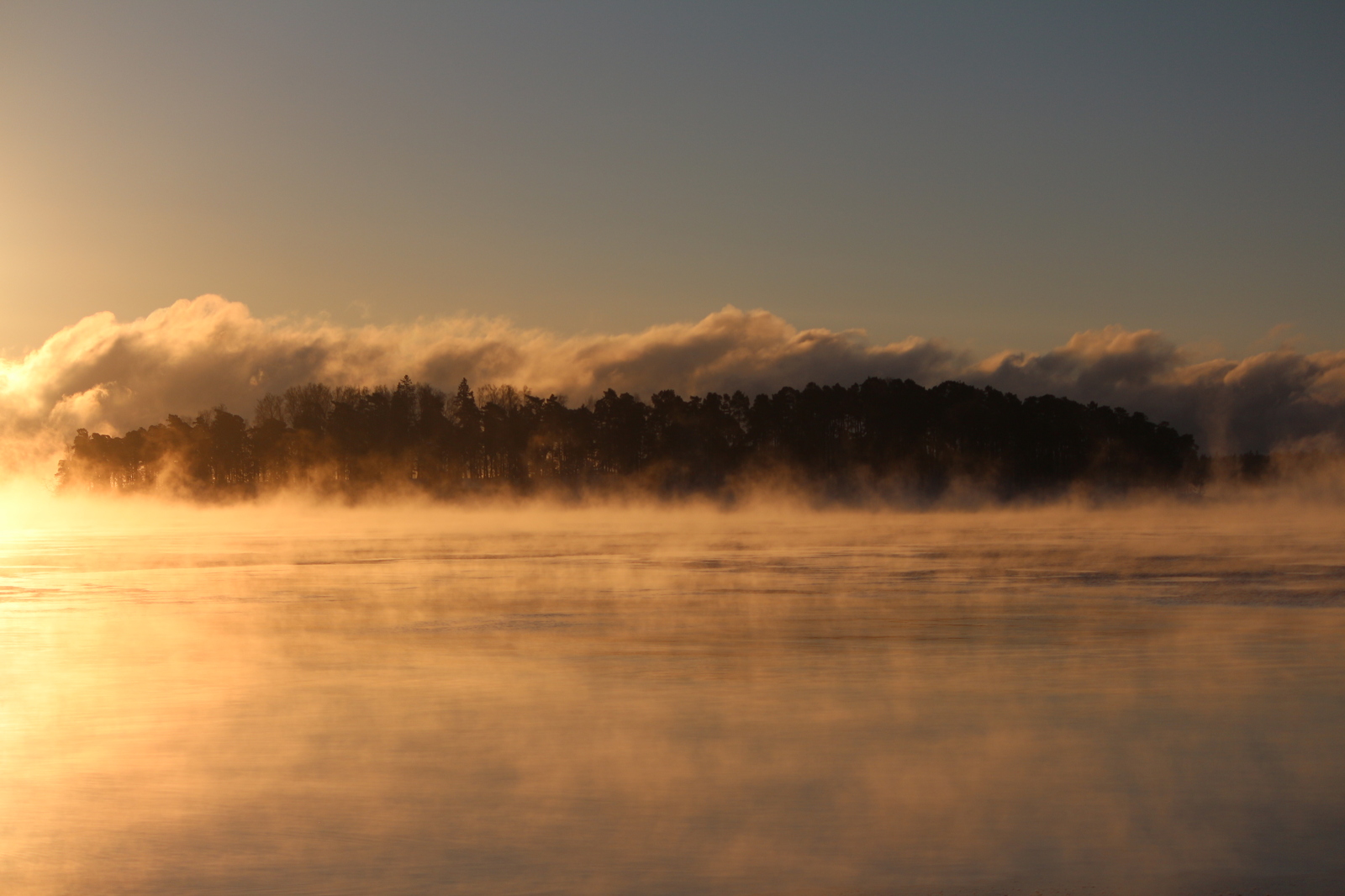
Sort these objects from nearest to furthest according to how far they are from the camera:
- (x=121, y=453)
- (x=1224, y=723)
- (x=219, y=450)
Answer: (x=1224, y=723), (x=219, y=450), (x=121, y=453)

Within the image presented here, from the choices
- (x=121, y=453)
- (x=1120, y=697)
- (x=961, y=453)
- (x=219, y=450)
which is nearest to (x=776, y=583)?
(x=1120, y=697)

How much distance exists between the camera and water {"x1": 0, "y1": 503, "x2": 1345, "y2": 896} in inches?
296

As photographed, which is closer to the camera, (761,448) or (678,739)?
(678,739)

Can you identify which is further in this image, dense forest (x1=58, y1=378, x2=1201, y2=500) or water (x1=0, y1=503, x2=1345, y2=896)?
dense forest (x1=58, y1=378, x2=1201, y2=500)

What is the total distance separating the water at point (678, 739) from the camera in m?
7.52

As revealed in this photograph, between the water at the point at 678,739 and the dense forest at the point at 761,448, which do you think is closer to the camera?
the water at the point at 678,739

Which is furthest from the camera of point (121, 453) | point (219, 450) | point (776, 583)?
point (121, 453)

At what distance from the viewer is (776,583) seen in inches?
963

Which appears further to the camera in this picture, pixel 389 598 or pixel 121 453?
pixel 121 453

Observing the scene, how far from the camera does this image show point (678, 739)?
1066 centimetres

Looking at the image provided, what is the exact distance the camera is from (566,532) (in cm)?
5041

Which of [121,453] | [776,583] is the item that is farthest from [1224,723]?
[121,453]

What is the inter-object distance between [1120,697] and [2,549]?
131 ft

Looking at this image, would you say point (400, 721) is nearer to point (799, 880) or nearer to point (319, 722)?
point (319, 722)
